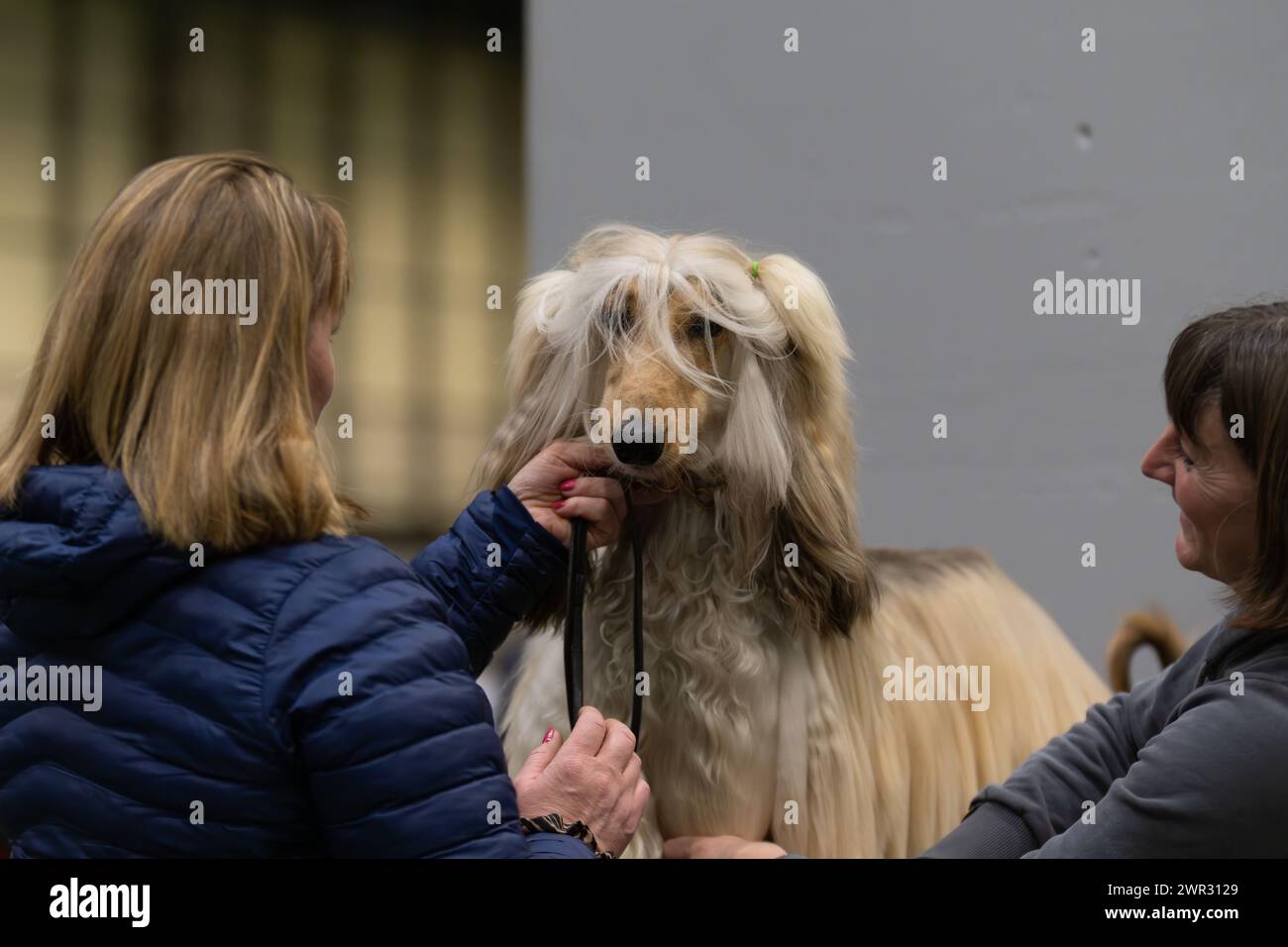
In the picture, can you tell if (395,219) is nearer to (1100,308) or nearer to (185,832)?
(1100,308)

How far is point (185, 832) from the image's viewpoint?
1040mm

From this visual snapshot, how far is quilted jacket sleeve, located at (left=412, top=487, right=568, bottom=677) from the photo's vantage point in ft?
5.12

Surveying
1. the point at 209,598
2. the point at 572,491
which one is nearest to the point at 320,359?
the point at 209,598

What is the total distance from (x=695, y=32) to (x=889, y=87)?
0.32 m

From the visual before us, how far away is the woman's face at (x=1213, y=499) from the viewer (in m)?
1.28

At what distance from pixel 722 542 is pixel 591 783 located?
42 centimetres

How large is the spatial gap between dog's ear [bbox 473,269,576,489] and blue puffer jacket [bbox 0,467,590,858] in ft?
1.74

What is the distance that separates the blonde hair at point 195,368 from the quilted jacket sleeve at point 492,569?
44 cm

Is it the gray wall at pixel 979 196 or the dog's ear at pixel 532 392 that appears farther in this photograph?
the gray wall at pixel 979 196

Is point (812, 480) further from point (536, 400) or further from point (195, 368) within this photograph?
point (195, 368)

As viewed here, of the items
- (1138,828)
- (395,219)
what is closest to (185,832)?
(1138,828)

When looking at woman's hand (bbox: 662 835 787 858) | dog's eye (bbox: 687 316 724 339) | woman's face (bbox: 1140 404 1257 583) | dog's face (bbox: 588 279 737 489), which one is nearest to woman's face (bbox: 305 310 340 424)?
dog's face (bbox: 588 279 737 489)

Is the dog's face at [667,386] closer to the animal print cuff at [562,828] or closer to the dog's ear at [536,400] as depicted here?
the dog's ear at [536,400]

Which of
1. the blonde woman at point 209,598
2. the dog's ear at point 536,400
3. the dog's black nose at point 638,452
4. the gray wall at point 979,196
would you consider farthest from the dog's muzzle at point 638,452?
the gray wall at point 979,196
